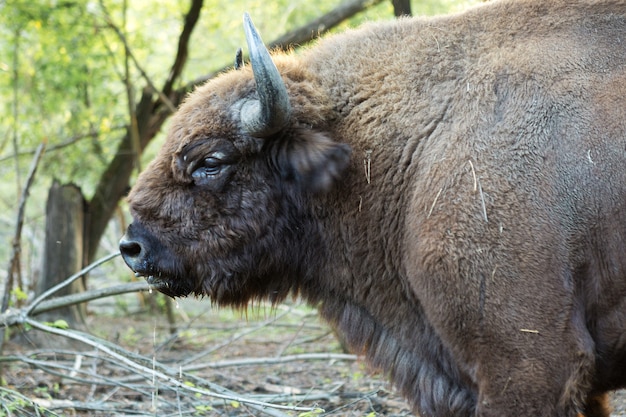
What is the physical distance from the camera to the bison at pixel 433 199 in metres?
3.83

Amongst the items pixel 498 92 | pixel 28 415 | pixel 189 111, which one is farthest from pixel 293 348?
pixel 498 92

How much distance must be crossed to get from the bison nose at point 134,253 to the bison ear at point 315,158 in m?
1.12

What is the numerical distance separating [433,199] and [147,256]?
194 centimetres

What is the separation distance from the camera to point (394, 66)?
4.57 m

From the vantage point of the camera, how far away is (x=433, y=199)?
4.09m

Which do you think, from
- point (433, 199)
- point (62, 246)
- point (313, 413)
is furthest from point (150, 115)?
point (433, 199)

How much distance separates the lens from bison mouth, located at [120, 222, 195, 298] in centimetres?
465

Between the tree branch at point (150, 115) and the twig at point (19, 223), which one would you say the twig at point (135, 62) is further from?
the twig at point (19, 223)

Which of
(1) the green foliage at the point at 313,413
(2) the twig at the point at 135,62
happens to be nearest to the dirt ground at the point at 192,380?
(1) the green foliage at the point at 313,413

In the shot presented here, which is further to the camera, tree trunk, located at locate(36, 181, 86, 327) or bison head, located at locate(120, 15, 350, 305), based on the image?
tree trunk, located at locate(36, 181, 86, 327)

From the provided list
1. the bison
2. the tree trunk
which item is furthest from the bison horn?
the tree trunk

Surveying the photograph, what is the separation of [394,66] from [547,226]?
1481mm

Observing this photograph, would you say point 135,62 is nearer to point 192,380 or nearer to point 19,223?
point 19,223

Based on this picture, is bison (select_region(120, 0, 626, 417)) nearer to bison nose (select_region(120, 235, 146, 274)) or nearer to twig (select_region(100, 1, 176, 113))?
bison nose (select_region(120, 235, 146, 274))
